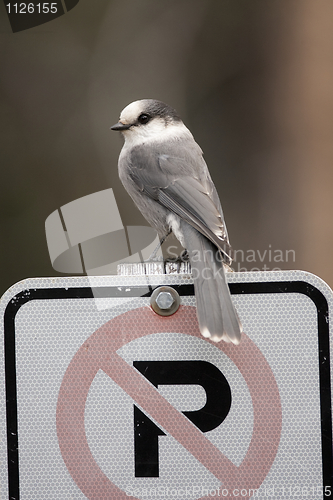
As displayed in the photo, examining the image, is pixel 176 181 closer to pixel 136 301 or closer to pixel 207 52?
pixel 136 301

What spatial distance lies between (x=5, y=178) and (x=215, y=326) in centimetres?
283

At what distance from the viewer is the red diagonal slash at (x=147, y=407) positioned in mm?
1215

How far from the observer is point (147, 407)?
122cm

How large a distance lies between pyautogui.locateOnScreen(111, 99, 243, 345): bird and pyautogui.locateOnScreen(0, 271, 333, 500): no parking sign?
74 mm

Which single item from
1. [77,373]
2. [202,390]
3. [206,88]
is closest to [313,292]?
[202,390]

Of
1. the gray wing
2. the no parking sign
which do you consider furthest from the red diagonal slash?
the gray wing

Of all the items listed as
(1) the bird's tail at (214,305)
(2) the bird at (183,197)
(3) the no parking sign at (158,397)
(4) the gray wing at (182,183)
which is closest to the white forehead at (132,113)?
(2) the bird at (183,197)

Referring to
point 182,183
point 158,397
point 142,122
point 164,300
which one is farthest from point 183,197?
point 158,397

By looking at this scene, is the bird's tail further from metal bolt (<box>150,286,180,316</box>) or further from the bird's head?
the bird's head

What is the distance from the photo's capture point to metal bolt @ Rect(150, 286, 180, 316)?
125cm

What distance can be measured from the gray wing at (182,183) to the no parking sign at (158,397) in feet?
1.61

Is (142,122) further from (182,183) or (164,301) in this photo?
(164,301)

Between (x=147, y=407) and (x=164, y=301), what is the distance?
0.24 m

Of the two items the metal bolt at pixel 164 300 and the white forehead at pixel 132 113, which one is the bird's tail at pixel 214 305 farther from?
the white forehead at pixel 132 113
